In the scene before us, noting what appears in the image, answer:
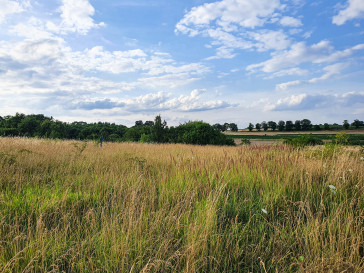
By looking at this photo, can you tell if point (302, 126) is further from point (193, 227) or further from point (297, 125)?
point (193, 227)

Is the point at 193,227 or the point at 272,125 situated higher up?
the point at 272,125

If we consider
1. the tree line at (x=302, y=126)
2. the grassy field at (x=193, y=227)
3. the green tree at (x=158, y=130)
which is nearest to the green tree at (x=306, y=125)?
the tree line at (x=302, y=126)

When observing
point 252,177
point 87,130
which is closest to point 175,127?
point 252,177

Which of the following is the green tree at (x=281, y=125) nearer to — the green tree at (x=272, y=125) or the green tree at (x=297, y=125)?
the green tree at (x=272, y=125)

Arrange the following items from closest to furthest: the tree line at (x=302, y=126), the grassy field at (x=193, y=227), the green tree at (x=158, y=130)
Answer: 1. the grassy field at (x=193, y=227)
2. the green tree at (x=158, y=130)
3. the tree line at (x=302, y=126)

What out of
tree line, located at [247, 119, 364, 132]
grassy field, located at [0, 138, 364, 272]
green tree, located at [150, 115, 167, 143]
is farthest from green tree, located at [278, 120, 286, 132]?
grassy field, located at [0, 138, 364, 272]

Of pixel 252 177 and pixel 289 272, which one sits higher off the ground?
pixel 252 177

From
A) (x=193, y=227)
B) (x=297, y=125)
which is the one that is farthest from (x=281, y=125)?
(x=193, y=227)

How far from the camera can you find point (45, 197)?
3748 mm

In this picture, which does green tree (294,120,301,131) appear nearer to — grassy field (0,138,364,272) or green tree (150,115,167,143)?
green tree (150,115,167,143)

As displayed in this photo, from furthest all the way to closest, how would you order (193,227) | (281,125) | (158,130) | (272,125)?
(272,125) < (281,125) < (158,130) < (193,227)

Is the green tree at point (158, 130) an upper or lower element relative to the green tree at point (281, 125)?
lower

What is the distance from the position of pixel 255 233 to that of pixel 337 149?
20.0 feet

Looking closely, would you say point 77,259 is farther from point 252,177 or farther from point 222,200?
point 252,177
